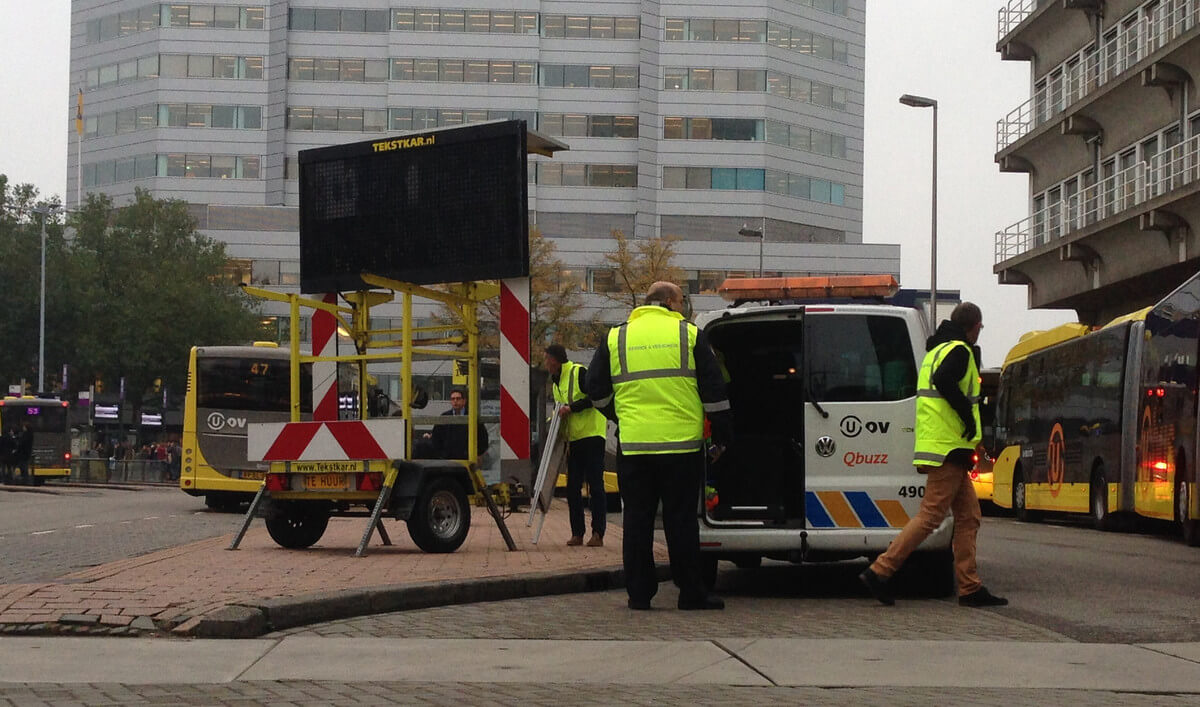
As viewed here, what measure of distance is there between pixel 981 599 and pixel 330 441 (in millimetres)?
5544

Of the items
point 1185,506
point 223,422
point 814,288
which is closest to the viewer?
A: point 814,288

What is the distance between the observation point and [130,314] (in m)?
71.4

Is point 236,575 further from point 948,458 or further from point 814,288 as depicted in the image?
point 814,288

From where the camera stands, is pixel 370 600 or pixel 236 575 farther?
pixel 236 575

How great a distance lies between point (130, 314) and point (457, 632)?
66261 millimetres

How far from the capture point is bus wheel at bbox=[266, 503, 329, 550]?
13914mm

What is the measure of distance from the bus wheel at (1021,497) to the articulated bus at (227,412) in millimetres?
12986

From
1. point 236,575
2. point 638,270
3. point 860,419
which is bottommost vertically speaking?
point 236,575

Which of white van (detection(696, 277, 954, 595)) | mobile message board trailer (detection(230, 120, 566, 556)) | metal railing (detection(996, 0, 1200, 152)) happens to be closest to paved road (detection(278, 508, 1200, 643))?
white van (detection(696, 277, 954, 595))

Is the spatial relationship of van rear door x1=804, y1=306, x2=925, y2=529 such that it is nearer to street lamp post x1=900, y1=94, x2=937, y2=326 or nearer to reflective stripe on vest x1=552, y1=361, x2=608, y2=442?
reflective stripe on vest x1=552, y1=361, x2=608, y2=442

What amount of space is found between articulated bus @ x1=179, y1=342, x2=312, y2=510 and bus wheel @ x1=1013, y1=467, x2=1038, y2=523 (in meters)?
13.0

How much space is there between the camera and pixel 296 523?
14102 mm

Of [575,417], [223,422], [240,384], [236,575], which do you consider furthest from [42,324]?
[236,575]

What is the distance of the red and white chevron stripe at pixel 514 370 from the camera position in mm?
13406
